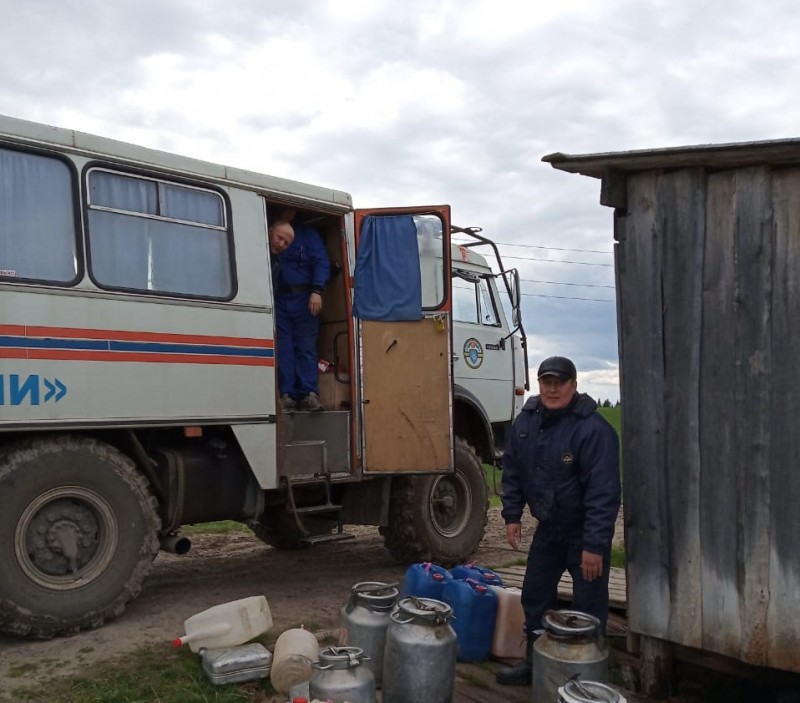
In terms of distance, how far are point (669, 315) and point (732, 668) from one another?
5.89ft

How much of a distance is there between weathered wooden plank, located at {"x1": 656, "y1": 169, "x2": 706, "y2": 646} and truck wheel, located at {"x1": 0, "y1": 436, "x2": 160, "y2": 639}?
3.19 metres

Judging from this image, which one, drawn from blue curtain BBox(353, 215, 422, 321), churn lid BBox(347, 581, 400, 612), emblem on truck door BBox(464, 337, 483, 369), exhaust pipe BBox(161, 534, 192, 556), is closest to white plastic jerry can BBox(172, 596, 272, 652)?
churn lid BBox(347, 581, 400, 612)

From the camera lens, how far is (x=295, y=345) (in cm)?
676

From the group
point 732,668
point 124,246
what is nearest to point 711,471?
point 732,668

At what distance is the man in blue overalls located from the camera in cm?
669

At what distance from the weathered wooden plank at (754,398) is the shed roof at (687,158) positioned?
0.11 meters

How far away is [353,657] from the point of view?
364 cm

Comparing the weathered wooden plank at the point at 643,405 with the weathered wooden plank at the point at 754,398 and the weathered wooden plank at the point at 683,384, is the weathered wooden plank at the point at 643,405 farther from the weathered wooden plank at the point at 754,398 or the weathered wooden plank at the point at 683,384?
the weathered wooden plank at the point at 754,398

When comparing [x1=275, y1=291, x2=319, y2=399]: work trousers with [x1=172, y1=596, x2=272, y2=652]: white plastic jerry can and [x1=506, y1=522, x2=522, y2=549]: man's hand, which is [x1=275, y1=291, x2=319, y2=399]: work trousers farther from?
[x1=506, y1=522, x2=522, y2=549]: man's hand

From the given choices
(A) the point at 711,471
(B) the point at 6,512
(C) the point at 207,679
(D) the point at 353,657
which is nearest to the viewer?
(D) the point at 353,657

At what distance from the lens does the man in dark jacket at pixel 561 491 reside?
4270mm

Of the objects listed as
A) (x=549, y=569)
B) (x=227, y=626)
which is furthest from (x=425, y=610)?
(x=227, y=626)

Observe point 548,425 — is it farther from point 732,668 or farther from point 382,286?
point 382,286

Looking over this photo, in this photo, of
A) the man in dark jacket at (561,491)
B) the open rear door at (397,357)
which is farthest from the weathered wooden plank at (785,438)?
the open rear door at (397,357)
